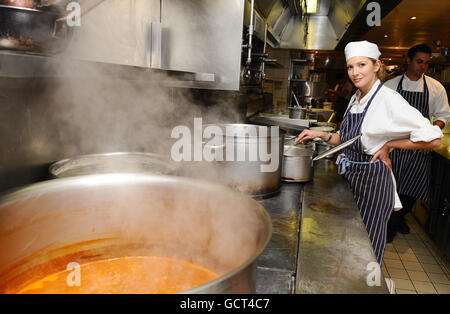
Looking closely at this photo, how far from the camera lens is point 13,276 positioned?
0.89 meters

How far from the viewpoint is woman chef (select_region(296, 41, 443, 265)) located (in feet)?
6.73

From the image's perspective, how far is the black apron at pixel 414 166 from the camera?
3613mm

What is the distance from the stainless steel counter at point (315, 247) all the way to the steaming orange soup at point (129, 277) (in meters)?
0.23

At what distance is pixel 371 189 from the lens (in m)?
2.11

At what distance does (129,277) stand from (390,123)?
1.81 m

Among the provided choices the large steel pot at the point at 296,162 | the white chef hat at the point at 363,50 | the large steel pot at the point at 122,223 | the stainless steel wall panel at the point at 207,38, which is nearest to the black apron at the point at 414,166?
the white chef hat at the point at 363,50

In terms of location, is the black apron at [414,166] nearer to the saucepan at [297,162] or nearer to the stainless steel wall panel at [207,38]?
the saucepan at [297,162]

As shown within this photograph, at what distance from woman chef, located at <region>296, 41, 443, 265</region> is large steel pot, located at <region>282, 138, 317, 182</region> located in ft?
0.41

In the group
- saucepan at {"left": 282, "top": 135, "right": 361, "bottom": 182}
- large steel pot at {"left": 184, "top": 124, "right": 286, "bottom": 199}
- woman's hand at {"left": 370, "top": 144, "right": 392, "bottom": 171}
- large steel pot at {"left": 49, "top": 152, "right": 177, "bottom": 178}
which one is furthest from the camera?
woman's hand at {"left": 370, "top": 144, "right": 392, "bottom": 171}

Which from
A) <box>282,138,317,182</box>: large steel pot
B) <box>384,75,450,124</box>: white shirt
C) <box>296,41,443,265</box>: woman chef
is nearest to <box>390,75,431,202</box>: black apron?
<box>384,75,450,124</box>: white shirt

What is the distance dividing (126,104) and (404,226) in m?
3.81

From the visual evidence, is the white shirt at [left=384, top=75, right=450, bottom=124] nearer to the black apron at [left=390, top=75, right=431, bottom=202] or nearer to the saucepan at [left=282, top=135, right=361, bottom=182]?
the black apron at [left=390, top=75, right=431, bottom=202]

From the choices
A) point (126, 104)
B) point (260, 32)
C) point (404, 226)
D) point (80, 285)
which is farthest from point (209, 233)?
point (404, 226)
